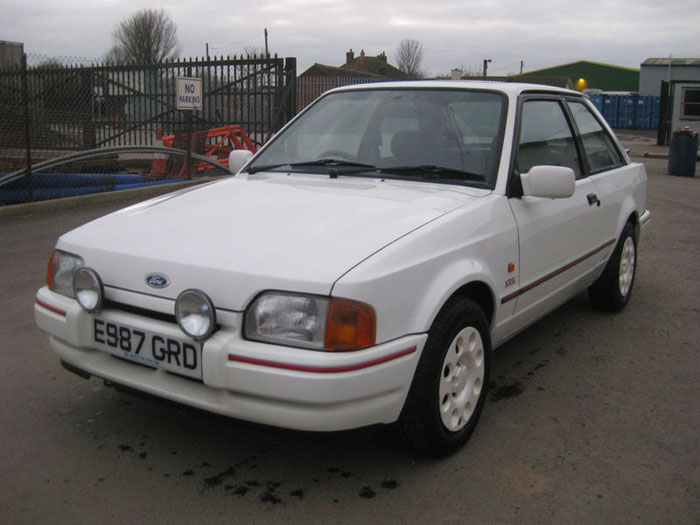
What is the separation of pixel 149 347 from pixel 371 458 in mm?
1057

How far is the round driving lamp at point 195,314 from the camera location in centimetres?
259

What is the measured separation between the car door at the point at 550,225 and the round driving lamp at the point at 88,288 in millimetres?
1827

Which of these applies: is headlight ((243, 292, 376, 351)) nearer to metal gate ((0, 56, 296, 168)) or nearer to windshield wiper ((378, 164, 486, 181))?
windshield wiper ((378, 164, 486, 181))

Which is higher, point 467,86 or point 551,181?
point 467,86

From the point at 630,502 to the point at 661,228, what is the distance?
7163 millimetres

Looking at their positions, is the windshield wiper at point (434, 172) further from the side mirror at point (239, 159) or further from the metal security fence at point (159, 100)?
the metal security fence at point (159, 100)

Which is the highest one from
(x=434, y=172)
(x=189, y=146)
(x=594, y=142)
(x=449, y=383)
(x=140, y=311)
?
(x=594, y=142)

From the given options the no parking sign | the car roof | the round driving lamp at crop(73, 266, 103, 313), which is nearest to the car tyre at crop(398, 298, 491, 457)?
the round driving lamp at crop(73, 266, 103, 313)

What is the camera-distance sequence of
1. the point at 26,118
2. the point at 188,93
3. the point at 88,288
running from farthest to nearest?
the point at 188,93, the point at 26,118, the point at 88,288

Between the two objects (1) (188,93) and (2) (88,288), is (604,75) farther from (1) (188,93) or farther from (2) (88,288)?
(2) (88,288)

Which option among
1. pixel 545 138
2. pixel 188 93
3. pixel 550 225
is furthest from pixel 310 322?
pixel 188 93

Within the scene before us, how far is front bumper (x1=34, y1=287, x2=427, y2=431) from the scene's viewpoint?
247 cm

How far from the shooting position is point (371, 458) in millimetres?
3084

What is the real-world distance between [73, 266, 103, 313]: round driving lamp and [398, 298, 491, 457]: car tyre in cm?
131
